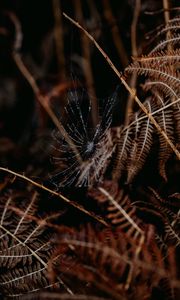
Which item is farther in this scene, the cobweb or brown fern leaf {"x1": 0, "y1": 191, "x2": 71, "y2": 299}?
the cobweb

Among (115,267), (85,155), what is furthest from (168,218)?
(85,155)

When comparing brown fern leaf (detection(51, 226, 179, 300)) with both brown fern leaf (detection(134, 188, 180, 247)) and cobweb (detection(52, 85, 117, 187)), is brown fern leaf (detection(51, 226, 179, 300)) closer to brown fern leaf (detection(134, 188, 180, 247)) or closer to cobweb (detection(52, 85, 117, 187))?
brown fern leaf (detection(134, 188, 180, 247))

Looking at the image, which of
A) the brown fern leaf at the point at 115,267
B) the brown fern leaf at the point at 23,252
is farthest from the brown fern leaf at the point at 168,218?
the brown fern leaf at the point at 23,252

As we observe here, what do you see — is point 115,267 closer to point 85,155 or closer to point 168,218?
point 168,218

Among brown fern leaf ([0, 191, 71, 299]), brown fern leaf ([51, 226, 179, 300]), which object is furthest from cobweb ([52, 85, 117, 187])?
brown fern leaf ([51, 226, 179, 300])

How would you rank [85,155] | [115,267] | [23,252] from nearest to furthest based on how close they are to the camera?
[115,267]
[23,252]
[85,155]

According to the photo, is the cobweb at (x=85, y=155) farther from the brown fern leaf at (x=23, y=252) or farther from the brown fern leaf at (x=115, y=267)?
the brown fern leaf at (x=115, y=267)

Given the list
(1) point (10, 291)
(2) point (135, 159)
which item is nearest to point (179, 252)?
(2) point (135, 159)

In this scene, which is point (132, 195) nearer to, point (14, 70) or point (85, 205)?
point (85, 205)

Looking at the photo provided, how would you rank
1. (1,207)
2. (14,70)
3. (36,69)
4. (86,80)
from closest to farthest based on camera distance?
1. (1,207)
2. (86,80)
3. (36,69)
4. (14,70)
